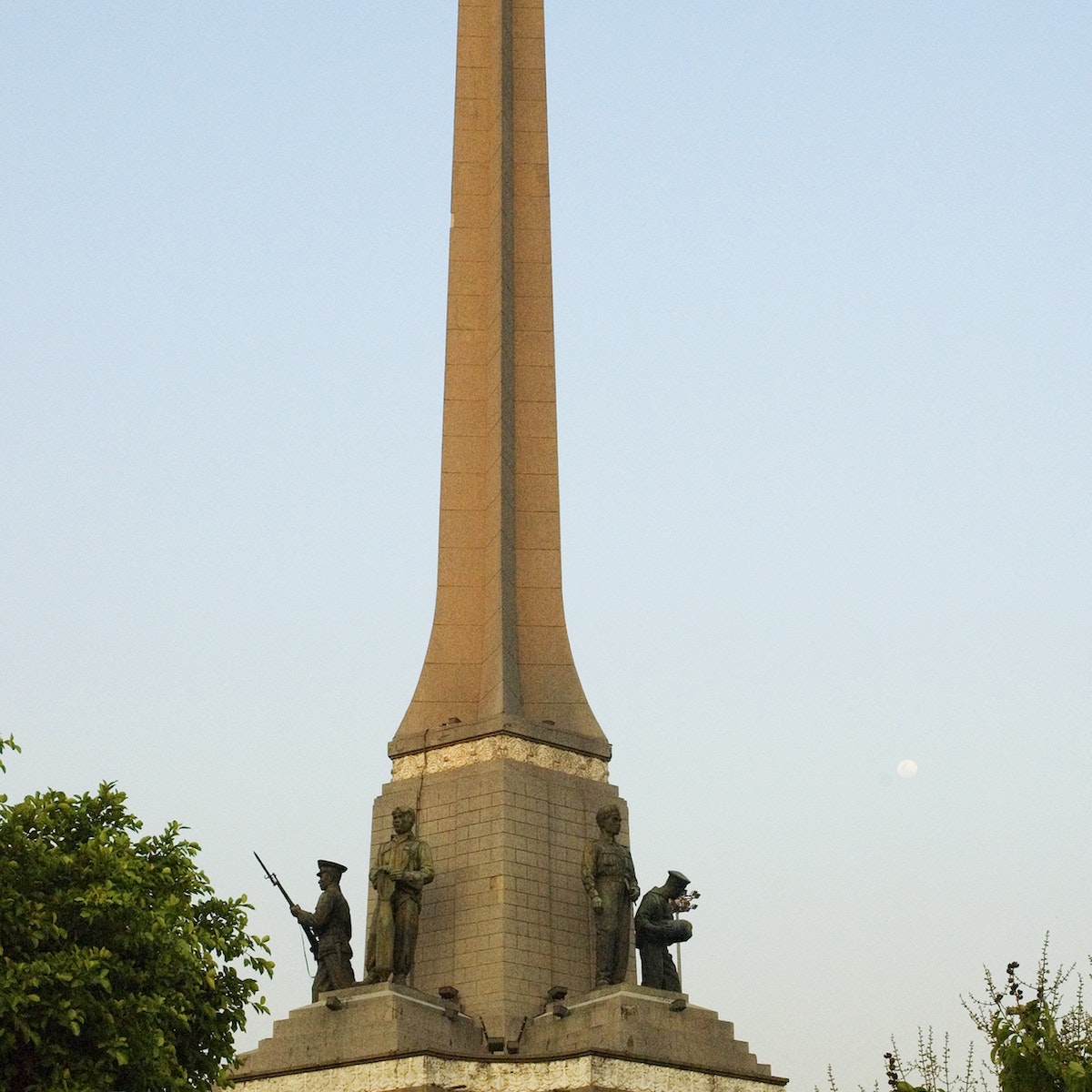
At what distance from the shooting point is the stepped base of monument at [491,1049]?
22.8 metres

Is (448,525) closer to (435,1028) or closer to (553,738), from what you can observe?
(553,738)

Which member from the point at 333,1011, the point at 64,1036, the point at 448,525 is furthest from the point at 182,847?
the point at 448,525

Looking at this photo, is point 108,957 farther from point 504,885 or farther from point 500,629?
point 500,629

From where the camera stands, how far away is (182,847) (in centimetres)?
1852

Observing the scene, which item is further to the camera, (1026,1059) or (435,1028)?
(435,1028)

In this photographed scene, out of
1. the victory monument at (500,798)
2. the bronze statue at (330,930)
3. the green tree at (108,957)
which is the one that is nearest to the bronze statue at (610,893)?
the victory monument at (500,798)

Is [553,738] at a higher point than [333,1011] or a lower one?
higher

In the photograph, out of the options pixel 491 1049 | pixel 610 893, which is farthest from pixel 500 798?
pixel 491 1049

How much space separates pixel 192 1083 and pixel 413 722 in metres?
9.64

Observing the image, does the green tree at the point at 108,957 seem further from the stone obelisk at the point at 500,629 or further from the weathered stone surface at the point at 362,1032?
the stone obelisk at the point at 500,629

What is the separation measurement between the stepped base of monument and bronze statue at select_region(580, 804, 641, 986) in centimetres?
71

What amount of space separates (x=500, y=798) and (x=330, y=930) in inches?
109

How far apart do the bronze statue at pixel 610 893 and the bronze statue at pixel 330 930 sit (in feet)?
10.5

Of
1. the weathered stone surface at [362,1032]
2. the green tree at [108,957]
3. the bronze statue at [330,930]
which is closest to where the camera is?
the green tree at [108,957]
